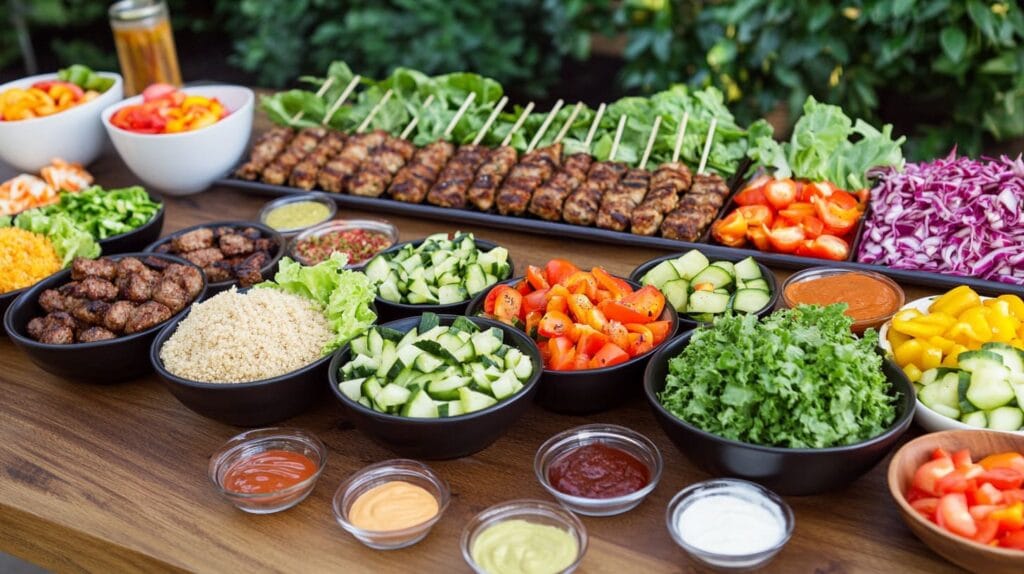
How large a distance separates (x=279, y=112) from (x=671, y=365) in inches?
123

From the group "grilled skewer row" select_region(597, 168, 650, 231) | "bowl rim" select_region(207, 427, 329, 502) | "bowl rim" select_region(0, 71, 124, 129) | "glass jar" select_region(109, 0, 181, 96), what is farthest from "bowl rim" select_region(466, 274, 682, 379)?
"glass jar" select_region(109, 0, 181, 96)

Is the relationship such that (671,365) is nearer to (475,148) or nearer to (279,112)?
(475,148)

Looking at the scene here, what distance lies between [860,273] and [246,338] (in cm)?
196

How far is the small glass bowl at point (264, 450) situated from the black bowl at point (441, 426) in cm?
18

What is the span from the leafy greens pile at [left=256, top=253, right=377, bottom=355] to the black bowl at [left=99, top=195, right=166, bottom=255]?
0.96 m

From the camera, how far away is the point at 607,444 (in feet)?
7.98

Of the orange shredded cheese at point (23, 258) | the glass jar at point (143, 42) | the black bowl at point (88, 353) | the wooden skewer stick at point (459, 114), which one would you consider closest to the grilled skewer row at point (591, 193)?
the wooden skewer stick at point (459, 114)

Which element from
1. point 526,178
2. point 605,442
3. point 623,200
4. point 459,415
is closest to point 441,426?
point 459,415

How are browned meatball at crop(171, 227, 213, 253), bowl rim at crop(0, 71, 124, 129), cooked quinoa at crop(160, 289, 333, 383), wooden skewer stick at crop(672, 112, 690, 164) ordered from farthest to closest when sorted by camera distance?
bowl rim at crop(0, 71, 124, 129) → wooden skewer stick at crop(672, 112, 690, 164) → browned meatball at crop(171, 227, 213, 253) → cooked quinoa at crop(160, 289, 333, 383)

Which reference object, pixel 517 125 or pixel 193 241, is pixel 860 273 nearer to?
pixel 517 125

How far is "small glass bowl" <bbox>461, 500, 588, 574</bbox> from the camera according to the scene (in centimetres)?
215

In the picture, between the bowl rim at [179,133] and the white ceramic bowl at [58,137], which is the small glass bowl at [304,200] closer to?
the bowl rim at [179,133]

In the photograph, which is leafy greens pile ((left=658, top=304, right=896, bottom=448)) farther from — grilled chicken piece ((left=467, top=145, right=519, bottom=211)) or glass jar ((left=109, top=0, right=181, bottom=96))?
glass jar ((left=109, top=0, right=181, bottom=96))

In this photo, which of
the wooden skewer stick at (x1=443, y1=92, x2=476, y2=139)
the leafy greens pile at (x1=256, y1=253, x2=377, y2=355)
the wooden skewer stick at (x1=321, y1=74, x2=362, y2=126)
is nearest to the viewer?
the leafy greens pile at (x1=256, y1=253, x2=377, y2=355)
